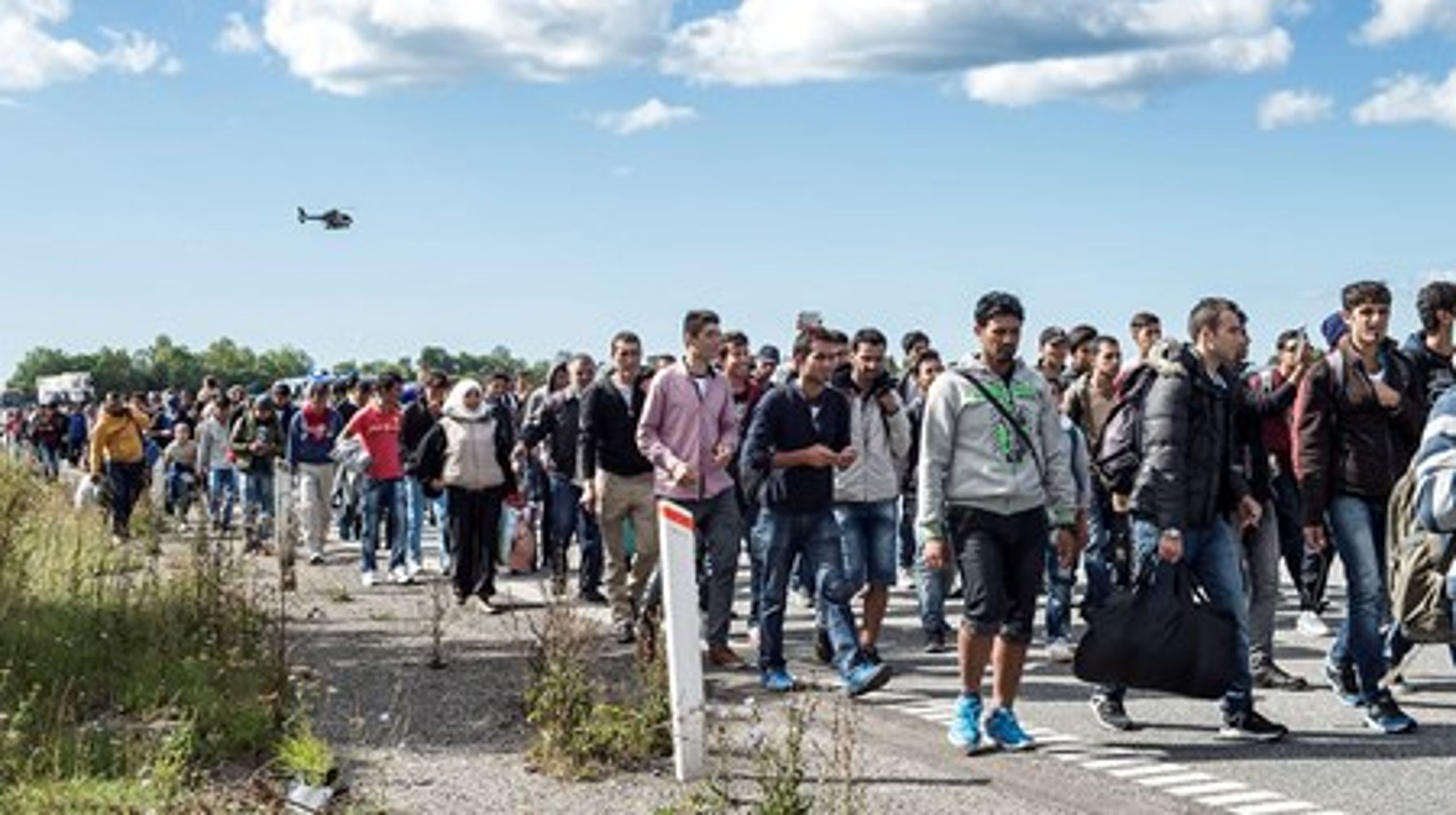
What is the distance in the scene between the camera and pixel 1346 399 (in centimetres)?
858

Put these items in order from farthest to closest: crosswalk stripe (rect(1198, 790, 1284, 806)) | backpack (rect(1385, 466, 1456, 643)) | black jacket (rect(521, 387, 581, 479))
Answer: black jacket (rect(521, 387, 581, 479)) < crosswalk stripe (rect(1198, 790, 1284, 806)) < backpack (rect(1385, 466, 1456, 643))

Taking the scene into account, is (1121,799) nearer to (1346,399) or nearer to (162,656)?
(1346,399)

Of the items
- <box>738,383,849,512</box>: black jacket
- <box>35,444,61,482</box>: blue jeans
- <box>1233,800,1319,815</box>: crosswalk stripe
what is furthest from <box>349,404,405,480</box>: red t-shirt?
<box>35,444,61,482</box>: blue jeans

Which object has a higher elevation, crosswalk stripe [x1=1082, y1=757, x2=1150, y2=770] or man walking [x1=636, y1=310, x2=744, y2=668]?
man walking [x1=636, y1=310, x2=744, y2=668]

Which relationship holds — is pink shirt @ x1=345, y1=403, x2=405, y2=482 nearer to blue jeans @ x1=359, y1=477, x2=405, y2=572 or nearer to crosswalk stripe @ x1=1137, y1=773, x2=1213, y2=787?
blue jeans @ x1=359, y1=477, x2=405, y2=572

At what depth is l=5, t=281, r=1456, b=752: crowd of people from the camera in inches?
324

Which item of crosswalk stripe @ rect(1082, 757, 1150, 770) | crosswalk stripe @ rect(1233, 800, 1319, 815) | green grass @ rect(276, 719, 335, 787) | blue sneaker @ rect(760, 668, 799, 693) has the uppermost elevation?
green grass @ rect(276, 719, 335, 787)

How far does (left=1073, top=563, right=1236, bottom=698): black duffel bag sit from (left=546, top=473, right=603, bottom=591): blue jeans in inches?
232

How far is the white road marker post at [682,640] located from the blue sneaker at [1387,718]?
11.0 ft

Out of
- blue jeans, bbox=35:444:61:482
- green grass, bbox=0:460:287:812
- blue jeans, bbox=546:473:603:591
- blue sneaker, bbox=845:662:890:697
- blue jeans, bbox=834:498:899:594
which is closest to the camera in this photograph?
green grass, bbox=0:460:287:812

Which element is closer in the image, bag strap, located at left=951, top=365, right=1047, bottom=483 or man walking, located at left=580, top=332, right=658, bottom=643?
bag strap, located at left=951, top=365, right=1047, bottom=483

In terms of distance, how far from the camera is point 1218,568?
843 centimetres

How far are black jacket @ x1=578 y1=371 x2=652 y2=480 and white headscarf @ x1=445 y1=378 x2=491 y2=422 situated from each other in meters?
2.17

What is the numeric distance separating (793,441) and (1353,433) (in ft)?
9.89
